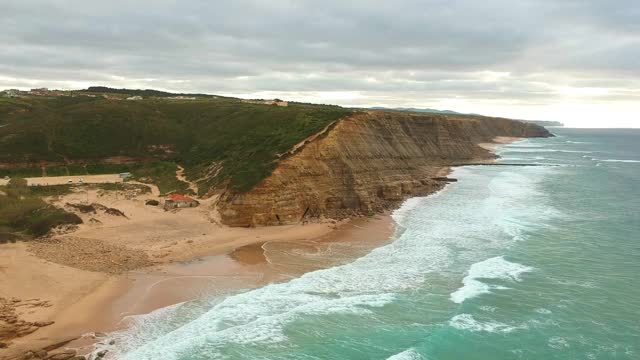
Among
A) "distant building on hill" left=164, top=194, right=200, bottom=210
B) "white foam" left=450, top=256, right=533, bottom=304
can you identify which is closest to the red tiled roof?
"distant building on hill" left=164, top=194, right=200, bottom=210

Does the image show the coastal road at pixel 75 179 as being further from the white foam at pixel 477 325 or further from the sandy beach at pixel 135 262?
the white foam at pixel 477 325

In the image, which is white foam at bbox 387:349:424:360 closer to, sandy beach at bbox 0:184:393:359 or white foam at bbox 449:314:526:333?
white foam at bbox 449:314:526:333

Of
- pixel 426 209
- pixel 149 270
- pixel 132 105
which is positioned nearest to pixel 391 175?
pixel 426 209

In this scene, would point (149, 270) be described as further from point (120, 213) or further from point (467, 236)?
point (467, 236)

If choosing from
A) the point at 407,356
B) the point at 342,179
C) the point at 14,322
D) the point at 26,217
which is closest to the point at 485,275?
the point at 407,356

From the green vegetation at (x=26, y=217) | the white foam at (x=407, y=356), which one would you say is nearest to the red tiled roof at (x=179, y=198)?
the green vegetation at (x=26, y=217)
